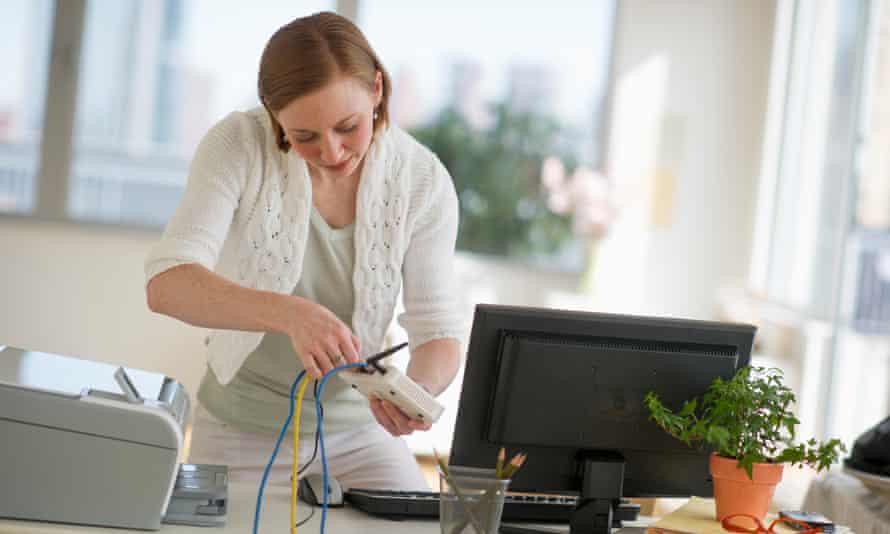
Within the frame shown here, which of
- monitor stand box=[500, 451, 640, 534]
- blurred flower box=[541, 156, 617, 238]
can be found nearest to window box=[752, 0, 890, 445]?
blurred flower box=[541, 156, 617, 238]

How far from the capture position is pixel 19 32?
5371 millimetres

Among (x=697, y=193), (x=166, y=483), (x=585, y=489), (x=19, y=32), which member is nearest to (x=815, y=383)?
(x=697, y=193)

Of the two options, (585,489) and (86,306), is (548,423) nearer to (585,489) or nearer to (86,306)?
(585,489)

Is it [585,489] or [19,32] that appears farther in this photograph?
[19,32]

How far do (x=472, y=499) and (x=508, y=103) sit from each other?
4.39 m

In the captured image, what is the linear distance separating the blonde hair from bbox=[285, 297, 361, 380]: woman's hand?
0.41 m

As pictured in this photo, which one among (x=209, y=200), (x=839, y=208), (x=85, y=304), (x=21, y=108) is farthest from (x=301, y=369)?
(x=21, y=108)

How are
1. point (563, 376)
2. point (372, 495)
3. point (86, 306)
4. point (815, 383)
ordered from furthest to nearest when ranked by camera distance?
1. point (86, 306)
2. point (815, 383)
3. point (372, 495)
4. point (563, 376)

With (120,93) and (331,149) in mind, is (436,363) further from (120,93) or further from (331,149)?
(120,93)

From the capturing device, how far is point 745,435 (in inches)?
64.9

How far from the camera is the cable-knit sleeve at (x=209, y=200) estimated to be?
180 centimetres

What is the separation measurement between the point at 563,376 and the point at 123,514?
0.65 metres

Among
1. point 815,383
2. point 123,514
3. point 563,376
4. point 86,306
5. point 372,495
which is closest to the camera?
point 123,514

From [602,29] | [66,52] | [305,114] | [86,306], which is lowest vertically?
[86,306]
